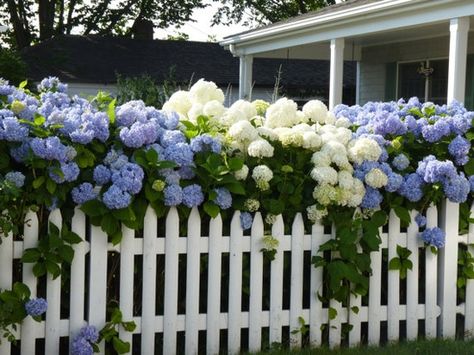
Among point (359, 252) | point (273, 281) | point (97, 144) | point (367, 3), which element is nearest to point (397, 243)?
point (359, 252)

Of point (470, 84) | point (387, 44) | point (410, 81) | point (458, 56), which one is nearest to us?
point (458, 56)

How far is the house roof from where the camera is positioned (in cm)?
2208

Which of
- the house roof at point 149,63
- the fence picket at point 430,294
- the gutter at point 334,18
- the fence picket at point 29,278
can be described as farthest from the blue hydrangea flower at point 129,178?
the house roof at point 149,63

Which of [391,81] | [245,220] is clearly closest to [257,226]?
[245,220]

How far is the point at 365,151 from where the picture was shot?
14.0ft

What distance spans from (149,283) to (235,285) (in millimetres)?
490

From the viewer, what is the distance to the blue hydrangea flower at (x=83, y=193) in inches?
148

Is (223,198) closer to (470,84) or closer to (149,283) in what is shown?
(149,283)

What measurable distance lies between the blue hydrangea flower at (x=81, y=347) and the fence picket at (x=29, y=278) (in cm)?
21

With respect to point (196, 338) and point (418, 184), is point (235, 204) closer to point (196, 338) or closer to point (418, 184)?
point (196, 338)

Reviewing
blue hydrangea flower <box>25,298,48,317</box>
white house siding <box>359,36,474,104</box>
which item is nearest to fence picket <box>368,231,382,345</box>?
blue hydrangea flower <box>25,298,48,317</box>

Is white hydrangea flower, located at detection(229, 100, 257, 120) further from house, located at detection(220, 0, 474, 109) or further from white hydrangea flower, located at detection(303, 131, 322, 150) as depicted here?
house, located at detection(220, 0, 474, 109)

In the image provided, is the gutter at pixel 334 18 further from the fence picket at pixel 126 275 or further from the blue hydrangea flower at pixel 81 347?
the blue hydrangea flower at pixel 81 347

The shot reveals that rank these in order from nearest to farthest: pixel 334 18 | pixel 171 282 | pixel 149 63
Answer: pixel 171 282 → pixel 334 18 → pixel 149 63
